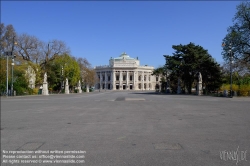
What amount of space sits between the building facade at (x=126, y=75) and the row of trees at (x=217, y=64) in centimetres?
10320

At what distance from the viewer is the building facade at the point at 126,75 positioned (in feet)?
538

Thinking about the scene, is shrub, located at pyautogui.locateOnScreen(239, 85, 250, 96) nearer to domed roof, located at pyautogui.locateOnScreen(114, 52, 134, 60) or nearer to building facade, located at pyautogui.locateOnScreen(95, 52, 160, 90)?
building facade, located at pyautogui.locateOnScreen(95, 52, 160, 90)

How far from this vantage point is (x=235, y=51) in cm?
4631

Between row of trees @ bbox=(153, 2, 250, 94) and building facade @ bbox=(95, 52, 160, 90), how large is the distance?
339 feet

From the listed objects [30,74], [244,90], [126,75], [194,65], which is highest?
[126,75]

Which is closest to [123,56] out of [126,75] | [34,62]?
[126,75]

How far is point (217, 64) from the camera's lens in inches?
2023

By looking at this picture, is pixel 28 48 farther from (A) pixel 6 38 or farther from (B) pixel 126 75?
(B) pixel 126 75

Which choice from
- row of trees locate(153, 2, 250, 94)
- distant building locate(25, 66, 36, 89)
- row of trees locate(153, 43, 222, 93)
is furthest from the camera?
distant building locate(25, 66, 36, 89)

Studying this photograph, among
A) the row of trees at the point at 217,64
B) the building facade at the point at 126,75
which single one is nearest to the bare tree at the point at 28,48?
the row of trees at the point at 217,64

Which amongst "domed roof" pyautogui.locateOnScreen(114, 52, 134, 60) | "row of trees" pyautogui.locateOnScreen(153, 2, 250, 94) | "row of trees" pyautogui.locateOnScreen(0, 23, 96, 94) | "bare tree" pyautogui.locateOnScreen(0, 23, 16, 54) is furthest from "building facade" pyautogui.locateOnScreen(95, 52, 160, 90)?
"bare tree" pyautogui.locateOnScreen(0, 23, 16, 54)

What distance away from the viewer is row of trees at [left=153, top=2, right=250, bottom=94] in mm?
44281

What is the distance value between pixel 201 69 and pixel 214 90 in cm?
556

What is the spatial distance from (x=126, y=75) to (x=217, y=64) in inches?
4527
